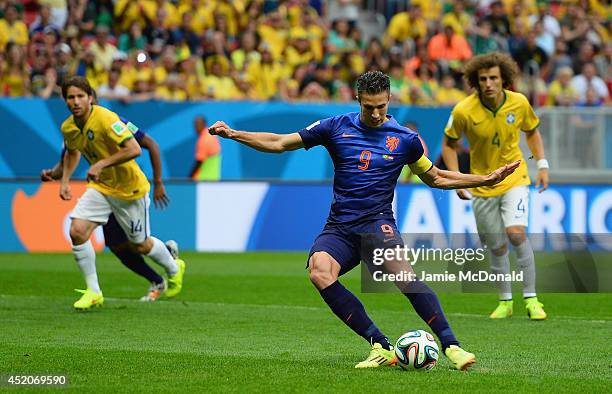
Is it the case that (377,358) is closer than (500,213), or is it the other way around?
(377,358)

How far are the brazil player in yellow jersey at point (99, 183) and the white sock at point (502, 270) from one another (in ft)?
11.4

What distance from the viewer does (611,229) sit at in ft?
62.6

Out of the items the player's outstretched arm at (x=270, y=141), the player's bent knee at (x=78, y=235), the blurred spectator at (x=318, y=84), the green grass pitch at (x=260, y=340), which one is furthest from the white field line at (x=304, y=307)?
the blurred spectator at (x=318, y=84)

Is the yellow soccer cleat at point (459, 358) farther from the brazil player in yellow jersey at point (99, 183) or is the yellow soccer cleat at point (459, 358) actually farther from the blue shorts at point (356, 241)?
the brazil player in yellow jersey at point (99, 183)

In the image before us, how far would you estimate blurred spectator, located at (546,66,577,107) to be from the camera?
77.8 ft

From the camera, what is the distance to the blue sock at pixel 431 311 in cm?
794

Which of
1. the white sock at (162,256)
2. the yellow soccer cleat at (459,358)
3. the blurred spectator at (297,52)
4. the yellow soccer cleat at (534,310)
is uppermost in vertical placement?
the blurred spectator at (297,52)

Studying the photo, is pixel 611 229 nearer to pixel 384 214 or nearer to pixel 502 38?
pixel 502 38

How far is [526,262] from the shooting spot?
466 inches

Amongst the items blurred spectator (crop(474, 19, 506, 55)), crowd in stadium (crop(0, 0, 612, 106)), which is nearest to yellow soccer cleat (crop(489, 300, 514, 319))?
crowd in stadium (crop(0, 0, 612, 106))

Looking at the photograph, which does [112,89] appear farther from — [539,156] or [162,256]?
[539,156]

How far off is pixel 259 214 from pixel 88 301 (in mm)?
8201

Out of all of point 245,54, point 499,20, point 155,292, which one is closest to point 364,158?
A: point 155,292

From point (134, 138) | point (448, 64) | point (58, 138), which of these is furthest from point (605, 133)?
point (134, 138)
